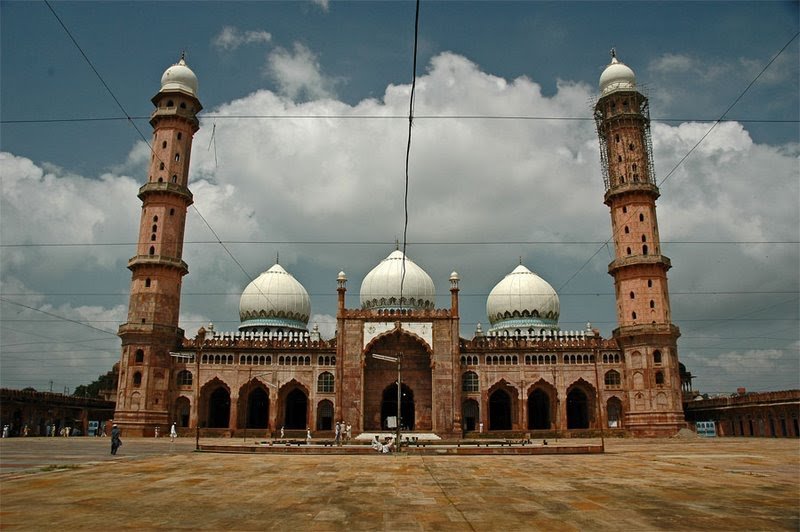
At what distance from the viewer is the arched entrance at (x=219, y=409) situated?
53.9m

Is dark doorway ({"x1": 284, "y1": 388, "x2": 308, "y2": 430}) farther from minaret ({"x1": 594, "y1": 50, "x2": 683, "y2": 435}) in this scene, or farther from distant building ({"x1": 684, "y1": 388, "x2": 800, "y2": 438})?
distant building ({"x1": 684, "y1": 388, "x2": 800, "y2": 438})

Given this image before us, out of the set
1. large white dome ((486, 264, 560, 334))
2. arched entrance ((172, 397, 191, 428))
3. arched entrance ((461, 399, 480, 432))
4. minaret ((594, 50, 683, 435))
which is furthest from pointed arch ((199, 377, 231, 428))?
minaret ((594, 50, 683, 435))

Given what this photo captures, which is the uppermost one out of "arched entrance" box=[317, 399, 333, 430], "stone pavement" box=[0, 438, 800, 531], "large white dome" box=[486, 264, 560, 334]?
"large white dome" box=[486, 264, 560, 334]

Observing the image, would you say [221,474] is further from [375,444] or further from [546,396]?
[546,396]

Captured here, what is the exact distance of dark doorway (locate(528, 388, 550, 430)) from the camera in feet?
179

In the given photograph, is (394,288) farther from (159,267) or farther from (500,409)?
(159,267)

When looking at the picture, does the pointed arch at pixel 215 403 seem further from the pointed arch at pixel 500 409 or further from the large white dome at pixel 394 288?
the pointed arch at pixel 500 409

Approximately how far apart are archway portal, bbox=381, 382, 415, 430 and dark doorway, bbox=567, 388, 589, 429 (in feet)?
47.1

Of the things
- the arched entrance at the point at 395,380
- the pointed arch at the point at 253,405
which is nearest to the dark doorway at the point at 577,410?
the arched entrance at the point at 395,380

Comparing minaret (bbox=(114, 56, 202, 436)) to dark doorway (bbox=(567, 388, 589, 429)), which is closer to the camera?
minaret (bbox=(114, 56, 202, 436))

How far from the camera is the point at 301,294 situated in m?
60.5

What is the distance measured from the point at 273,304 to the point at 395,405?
618 inches

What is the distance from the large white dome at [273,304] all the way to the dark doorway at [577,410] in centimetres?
2658

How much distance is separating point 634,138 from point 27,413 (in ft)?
182
